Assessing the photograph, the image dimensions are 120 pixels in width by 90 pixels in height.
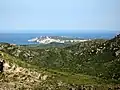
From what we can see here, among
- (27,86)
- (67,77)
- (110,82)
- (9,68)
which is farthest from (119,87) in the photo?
(9,68)

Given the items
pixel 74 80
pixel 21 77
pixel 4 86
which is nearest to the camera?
pixel 4 86

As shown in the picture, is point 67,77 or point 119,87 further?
point 67,77

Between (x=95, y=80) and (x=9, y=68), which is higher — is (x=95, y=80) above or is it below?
below

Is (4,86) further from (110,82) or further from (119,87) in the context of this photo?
(110,82)

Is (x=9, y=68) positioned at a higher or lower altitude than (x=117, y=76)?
higher

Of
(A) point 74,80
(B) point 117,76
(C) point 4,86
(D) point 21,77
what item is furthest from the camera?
(B) point 117,76

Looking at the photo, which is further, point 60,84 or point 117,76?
point 117,76

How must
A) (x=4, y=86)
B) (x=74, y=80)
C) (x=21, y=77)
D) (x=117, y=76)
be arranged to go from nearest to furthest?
(x=4, y=86), (x=21, y=77), (x=74, y=80), (x=117, y=76)

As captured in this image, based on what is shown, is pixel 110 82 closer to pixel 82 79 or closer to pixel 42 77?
pixel 82 79

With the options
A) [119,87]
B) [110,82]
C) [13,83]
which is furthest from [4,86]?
[110,82]
